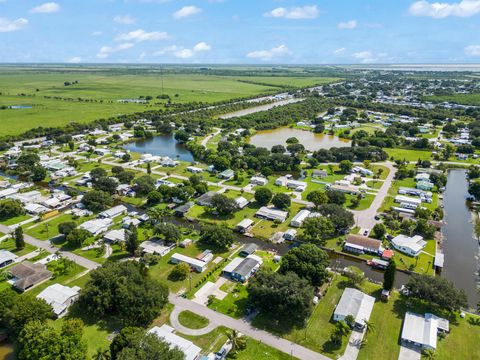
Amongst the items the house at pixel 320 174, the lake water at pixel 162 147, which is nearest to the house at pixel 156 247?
the house at pixel 320 174

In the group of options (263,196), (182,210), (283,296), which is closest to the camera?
(283,296)

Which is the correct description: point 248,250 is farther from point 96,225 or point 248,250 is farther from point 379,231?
point 96,225

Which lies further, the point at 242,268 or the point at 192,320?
the point at 242,268

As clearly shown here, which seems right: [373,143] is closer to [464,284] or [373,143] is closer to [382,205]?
[382,205]

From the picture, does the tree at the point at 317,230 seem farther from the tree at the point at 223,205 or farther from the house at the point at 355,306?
the tree at the point at 223,205

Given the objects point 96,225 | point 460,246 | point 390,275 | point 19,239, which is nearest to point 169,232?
point 96,225

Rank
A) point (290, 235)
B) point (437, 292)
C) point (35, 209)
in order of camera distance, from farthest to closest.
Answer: point (35, 209)
point (290, 235)
point (437, 292)

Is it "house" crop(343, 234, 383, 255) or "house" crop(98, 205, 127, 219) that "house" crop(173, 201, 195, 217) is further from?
"house" crop(343, 234, 383, 255)
